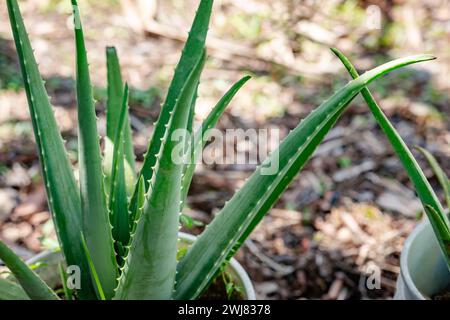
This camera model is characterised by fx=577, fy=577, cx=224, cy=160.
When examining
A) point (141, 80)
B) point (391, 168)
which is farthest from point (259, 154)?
point (141, 80)

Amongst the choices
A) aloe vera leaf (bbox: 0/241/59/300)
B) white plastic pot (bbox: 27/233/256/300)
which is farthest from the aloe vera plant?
white plastic pot (bbox: 27/233/256/300)

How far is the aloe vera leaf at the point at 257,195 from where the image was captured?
2.21ft

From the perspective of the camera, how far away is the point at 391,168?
165 centimetres

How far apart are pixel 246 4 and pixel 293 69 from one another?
1.41 feet

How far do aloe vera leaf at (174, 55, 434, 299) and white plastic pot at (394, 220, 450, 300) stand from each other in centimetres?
28

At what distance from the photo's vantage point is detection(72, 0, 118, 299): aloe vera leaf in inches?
27.3

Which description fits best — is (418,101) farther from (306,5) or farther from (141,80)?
(141,80)

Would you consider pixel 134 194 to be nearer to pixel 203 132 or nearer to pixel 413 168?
pixel 203 132

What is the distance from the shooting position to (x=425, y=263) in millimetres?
955

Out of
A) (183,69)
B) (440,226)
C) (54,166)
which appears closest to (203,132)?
(183,69)

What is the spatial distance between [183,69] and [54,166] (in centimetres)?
22

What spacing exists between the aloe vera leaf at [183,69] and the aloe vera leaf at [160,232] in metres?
0.11

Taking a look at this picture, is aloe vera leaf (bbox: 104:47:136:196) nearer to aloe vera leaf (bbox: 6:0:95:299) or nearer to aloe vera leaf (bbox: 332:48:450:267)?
aloe vera leaf (bbox: 6:0:95:299)
